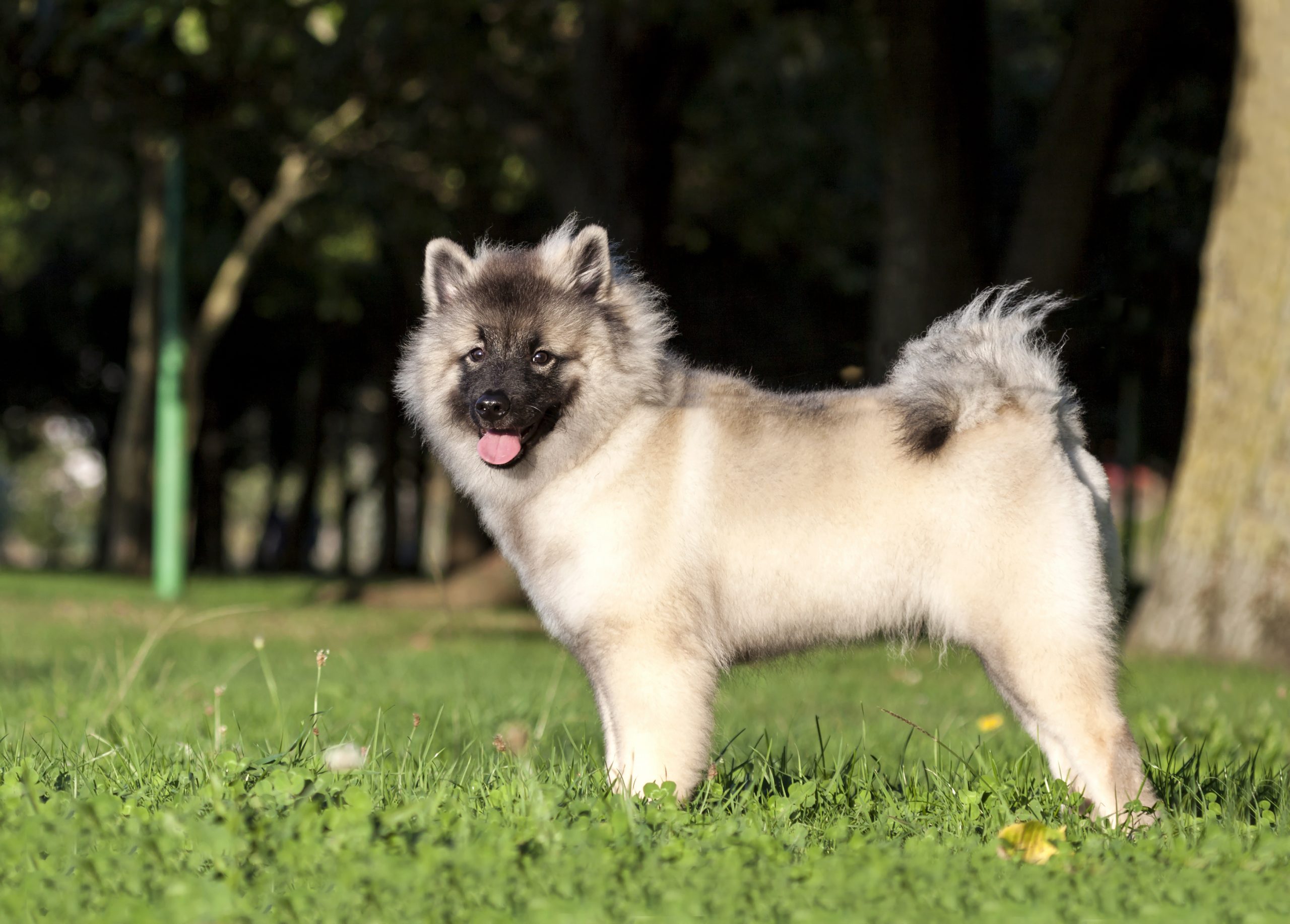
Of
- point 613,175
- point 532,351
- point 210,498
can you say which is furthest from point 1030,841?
point 210,498

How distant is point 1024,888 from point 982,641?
97cm

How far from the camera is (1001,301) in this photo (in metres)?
4.98

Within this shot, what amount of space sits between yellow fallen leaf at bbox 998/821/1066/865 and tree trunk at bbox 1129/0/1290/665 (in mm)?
7097

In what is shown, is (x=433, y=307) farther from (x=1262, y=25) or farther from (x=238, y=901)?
(x=1262, y=25)

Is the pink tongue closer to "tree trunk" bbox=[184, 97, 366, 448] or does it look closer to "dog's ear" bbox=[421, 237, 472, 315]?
"dog's ear" bbox=[421, 237, 472, 315]

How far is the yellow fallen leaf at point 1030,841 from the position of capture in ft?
13.3

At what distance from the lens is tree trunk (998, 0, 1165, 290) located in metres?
11.7

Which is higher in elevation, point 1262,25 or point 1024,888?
point 1262,25

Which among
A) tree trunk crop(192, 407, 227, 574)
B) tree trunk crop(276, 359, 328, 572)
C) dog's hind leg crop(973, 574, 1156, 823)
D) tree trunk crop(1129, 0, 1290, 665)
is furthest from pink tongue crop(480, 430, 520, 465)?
tree trunk crop(192, 407, 227, 574)

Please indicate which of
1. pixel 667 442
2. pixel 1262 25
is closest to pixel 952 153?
Answer: pixel 1262 25

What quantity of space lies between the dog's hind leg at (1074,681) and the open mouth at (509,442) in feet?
5.46

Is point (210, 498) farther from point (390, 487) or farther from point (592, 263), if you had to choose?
point (592, 263)

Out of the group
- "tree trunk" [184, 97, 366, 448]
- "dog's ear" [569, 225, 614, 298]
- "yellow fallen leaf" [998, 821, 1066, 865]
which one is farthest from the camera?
"tree trunk" [184, 97, 366, 448]

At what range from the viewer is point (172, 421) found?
62.3ft
